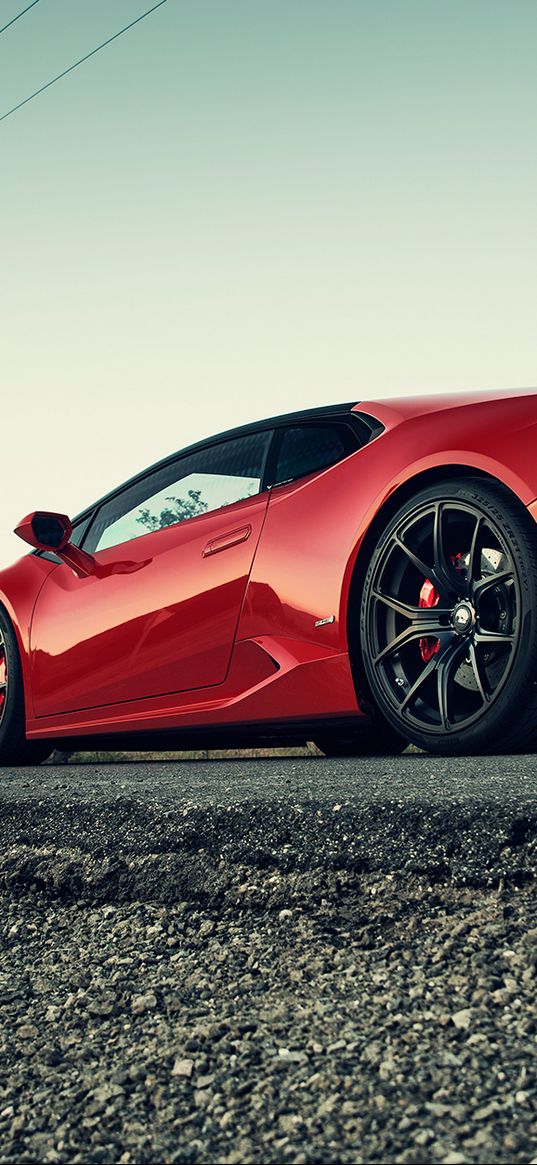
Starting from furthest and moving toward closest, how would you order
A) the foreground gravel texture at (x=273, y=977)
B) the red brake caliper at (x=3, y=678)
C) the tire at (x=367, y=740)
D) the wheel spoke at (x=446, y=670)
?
the red brake caliper at (x=3, y=678)
the tire at (x=367, y=740)
the wheel spoke at (x=446, y=670)
the foreground gravel texture at (x=273, y=977)

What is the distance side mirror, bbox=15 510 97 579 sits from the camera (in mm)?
4574

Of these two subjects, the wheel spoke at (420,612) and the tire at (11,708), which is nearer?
the wheel spoke at (420,612)

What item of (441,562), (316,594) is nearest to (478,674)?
(441,562)

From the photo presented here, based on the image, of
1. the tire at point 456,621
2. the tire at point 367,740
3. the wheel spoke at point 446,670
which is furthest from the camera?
the tire at point 367,740

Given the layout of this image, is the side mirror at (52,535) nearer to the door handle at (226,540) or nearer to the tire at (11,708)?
the tire at (11,708)

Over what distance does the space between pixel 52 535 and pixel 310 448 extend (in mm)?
1472

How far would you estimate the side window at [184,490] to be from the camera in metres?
3.99

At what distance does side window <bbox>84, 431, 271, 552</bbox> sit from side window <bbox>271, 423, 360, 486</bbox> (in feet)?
0.33

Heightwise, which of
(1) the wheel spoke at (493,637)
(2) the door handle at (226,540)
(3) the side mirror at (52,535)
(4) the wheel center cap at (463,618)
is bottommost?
(1) the wheel spoke at (493,637)

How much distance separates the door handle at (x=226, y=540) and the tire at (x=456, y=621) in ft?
1.89

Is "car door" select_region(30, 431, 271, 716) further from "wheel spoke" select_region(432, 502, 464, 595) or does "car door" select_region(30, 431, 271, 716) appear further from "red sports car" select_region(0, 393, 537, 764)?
"wheel spoke" select_region(432, 502, 464, 595)

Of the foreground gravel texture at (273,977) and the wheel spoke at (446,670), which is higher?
the wheel spoke at (446,670)

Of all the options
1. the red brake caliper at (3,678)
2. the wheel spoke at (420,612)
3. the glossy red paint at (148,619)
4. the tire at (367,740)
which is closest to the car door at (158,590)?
the glossy red paint at (148,619)

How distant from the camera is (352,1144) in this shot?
1230mm
